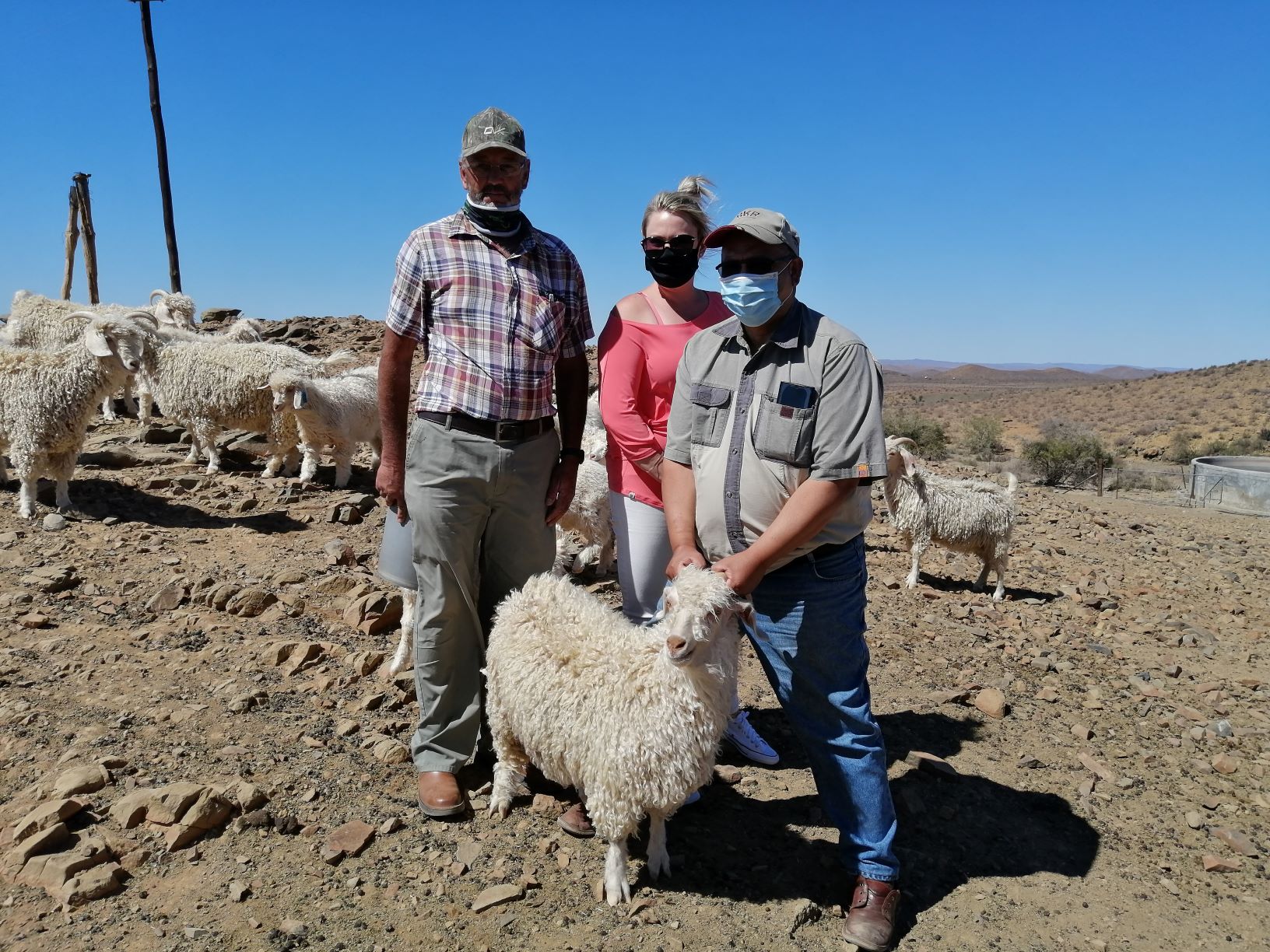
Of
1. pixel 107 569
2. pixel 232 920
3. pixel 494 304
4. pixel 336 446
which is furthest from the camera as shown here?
pixel 336 446

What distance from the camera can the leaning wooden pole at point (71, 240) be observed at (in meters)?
17.8

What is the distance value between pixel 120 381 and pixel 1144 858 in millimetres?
9249

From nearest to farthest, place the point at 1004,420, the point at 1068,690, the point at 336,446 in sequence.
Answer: the point at 1068,690 → the point at 336,446 → the point at 1004,420

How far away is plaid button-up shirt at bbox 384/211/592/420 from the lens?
11.4 ft

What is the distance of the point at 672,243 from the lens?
3.75 m

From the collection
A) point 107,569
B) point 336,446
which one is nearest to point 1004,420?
point 336,446

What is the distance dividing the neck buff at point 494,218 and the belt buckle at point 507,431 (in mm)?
807

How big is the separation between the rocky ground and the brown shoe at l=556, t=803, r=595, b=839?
0.05 meters

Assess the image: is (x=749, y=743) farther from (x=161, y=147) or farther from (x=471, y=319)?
(x=161, y=147)

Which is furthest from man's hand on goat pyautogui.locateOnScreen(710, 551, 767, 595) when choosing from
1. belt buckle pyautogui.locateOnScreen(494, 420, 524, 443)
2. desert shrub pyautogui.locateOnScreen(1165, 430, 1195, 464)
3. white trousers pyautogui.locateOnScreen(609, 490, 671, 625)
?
desert shrub pyautogui.locateOnScreen(1165, 430, 1195, 464)

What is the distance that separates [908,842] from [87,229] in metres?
20.6

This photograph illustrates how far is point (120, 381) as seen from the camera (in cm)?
834

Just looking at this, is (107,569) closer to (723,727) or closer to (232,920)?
(232,920)

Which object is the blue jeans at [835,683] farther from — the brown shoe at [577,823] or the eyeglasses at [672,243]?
the eyeglasses at [672,243]
